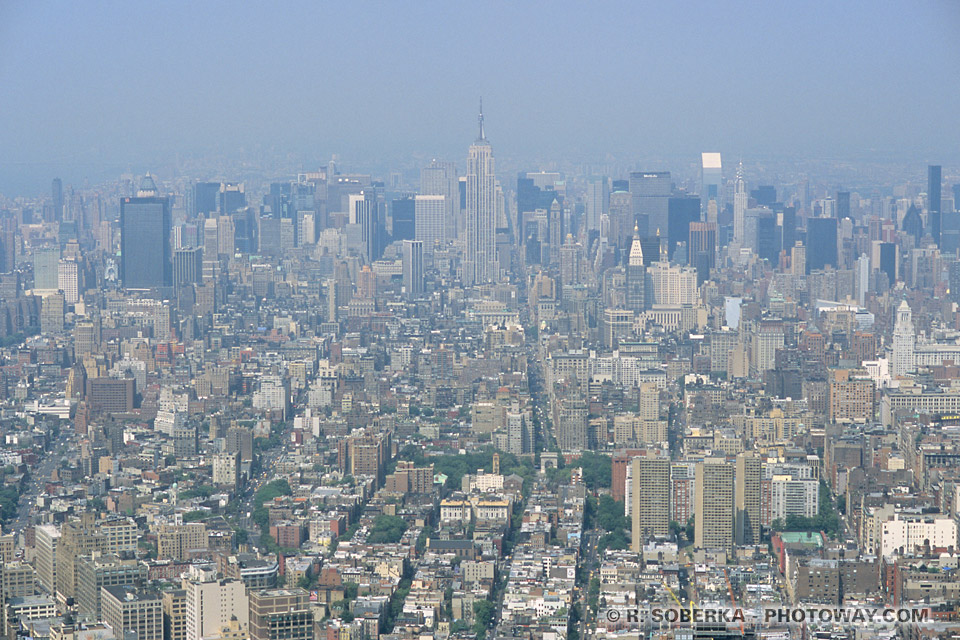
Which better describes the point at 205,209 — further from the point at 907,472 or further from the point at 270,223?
the point at 907,472

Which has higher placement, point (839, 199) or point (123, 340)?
point (839, 199)

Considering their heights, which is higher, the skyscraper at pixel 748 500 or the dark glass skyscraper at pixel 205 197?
the dark glass skyscraper at pixel 205 197

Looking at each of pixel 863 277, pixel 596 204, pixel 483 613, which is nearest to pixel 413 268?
pixel 596 204

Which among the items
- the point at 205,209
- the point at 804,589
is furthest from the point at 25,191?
the point at 804,589

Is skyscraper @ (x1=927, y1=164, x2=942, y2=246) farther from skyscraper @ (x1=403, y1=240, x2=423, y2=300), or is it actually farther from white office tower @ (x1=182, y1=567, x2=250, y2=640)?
white office tower @ (x1=182, y1=567, x2=250, y2=640)

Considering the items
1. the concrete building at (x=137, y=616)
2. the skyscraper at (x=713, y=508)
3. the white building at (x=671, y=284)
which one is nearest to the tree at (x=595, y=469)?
the skyscraper at (x=713, y=508)

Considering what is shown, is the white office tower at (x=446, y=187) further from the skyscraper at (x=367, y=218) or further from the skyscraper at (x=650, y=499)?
the skyscraper at (x=650, y=499)
